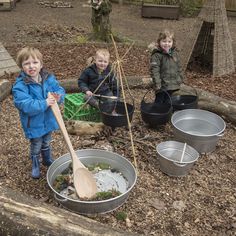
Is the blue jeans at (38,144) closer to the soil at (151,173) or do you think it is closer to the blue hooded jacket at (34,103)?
the blue hooded jacket at (34,103)

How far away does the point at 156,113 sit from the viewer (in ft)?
14.7

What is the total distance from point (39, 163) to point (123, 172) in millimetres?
831

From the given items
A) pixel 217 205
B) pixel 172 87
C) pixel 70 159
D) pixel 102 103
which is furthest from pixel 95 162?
pixel 172 87

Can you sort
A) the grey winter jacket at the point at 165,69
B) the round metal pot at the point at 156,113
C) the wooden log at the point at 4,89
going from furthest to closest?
the wooden log at the point at 4,89 → the grey winter jacket at the point at 165,69 → the round metal pot at the point at 156,113

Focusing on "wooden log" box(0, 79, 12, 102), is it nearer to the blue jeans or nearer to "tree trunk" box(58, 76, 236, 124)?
"tree trunk" box(58, 76, 236, 124)

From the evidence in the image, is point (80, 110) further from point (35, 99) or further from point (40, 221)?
point (40, 221)

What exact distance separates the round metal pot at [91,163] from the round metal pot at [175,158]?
41 centimetres

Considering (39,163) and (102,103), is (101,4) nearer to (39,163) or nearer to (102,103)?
(102,103)

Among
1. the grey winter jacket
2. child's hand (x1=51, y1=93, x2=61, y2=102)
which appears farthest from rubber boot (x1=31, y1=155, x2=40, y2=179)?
the grey winter jacket

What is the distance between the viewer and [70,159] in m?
3.51

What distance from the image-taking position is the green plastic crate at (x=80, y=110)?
14.4 ft

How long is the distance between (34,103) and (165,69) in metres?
2.08

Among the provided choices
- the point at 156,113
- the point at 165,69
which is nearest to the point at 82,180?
the point at 156,113

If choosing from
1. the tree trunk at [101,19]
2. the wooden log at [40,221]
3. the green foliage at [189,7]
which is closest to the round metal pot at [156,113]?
the wooden log at [40,221]
